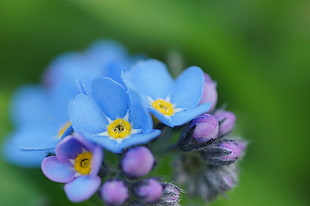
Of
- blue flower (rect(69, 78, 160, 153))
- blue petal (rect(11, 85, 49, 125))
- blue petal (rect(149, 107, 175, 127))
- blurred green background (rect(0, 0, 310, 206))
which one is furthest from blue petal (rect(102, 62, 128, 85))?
blue petal (rect(11, 85, 49, 125))

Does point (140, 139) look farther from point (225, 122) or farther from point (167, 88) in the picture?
point (167, 88)

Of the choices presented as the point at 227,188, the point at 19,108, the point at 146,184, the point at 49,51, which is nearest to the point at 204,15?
the point at 49,51

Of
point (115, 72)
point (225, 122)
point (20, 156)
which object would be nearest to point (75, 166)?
point (115, 72)

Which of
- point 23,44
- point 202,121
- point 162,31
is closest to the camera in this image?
point 202,121

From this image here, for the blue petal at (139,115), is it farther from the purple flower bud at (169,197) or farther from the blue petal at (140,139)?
the purple flower bud at (169,197)

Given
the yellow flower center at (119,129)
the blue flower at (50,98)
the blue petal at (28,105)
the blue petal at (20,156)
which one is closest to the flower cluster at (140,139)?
the yellow flower center at (119,129)

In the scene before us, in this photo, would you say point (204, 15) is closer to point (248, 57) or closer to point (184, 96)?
point (248, 57)

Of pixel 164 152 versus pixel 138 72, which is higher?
pixel 138 72
